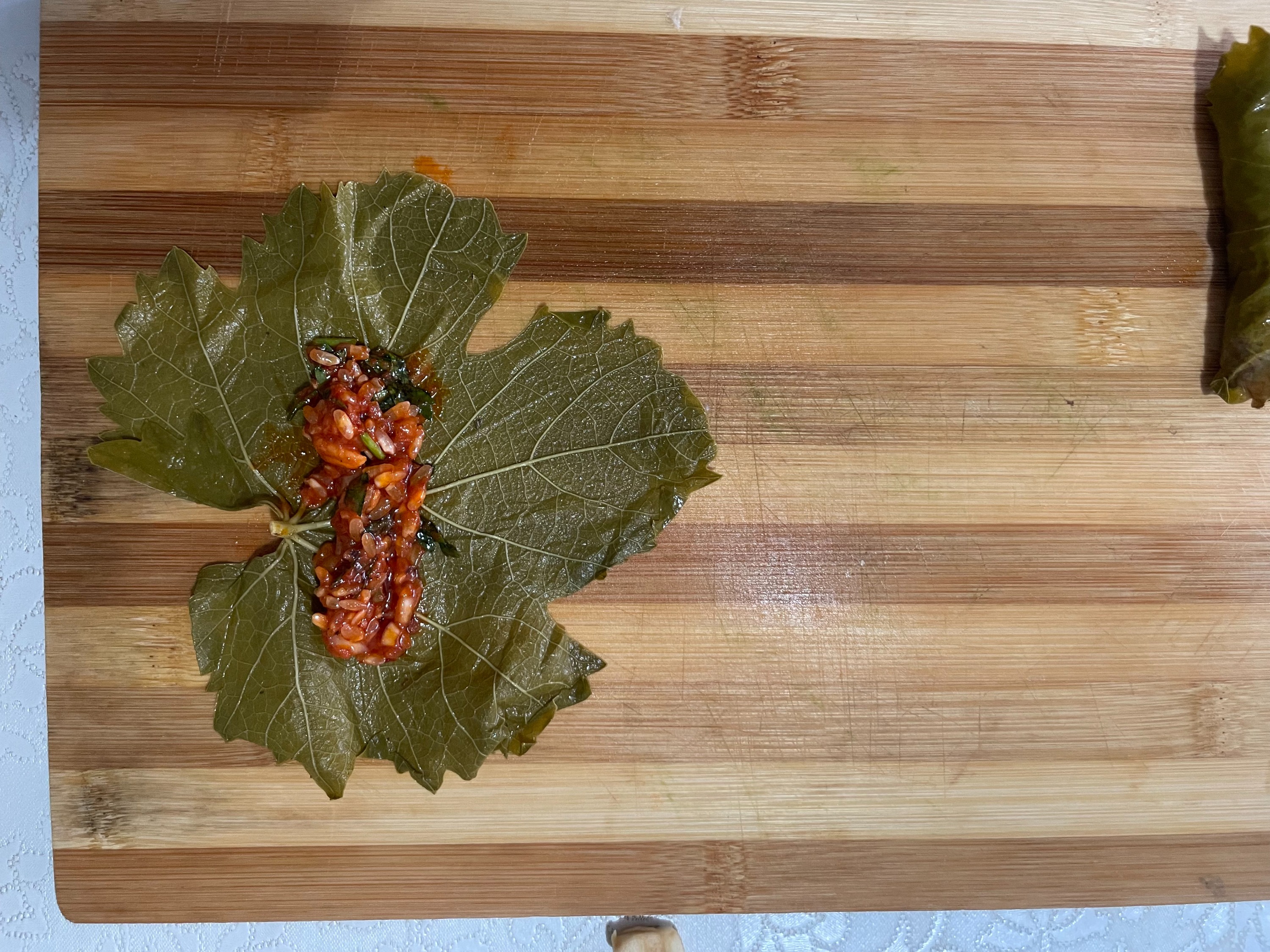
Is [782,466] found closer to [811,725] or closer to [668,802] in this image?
[811,725]

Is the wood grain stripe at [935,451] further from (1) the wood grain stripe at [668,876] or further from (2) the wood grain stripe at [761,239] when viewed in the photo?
(1) the wood grain stripe at [668,876]

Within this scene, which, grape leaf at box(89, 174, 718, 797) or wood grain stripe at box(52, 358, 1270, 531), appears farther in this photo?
wood grain stripe at box(52, 358, 1270, 531)

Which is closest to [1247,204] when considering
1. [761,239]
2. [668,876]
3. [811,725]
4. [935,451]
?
[935,451]

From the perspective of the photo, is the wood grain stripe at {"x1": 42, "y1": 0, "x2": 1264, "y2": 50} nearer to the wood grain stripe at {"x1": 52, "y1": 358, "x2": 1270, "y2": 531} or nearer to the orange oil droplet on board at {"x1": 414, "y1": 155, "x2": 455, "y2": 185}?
the orange oil droplet on board at {"x1": 414, "y1": 155, "x2": 455, "y2": 185}

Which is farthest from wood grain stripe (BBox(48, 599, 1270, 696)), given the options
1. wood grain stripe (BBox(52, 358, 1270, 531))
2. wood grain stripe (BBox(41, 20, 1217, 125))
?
wood grain stripe (BBox(41, 20, 1217, 125))

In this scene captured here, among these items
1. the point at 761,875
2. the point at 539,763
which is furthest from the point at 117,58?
the point at 761,875

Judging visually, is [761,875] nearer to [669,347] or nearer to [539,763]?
[539,763]

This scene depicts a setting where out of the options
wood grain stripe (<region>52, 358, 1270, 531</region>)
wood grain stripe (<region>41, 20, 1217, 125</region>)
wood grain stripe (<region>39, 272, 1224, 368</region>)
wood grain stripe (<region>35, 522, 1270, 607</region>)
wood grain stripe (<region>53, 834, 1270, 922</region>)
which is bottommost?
wood grain stripe (<region>53, 834, 1270, 922</region>)

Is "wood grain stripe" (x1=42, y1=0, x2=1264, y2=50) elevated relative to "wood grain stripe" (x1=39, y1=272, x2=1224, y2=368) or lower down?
elevated
